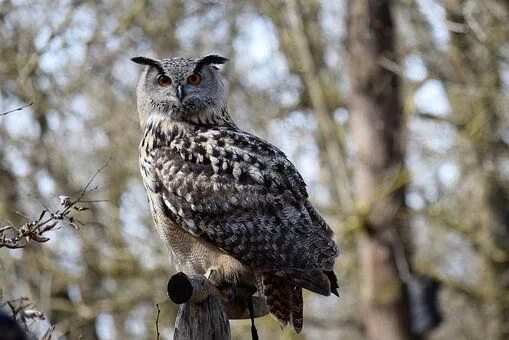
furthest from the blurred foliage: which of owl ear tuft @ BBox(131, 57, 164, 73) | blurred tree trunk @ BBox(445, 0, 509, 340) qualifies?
owl ear tuft @ BBox(131, 57, 164, 73)

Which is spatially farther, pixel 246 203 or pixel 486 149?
pixel 486 149

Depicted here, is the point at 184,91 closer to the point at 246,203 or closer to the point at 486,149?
the point at 246,203

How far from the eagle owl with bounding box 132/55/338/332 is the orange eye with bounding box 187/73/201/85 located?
340mm

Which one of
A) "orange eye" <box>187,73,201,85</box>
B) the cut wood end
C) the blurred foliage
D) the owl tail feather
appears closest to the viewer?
the cut wood end

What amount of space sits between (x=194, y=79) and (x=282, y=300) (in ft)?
4.80

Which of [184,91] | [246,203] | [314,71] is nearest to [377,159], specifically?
[314,71]

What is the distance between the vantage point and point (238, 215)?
4762mm

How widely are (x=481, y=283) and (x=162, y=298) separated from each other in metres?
4.18

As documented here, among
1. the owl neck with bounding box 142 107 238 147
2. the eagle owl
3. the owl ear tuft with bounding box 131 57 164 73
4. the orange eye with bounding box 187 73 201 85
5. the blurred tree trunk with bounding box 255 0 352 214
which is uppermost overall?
the blurred tree trunk with bounding box 255 0 352 214

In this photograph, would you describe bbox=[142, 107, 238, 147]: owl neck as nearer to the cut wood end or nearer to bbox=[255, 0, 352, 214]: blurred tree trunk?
the cut wood end

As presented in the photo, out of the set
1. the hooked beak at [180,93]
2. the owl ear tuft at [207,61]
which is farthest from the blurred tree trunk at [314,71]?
the hooked beak at [180,93]

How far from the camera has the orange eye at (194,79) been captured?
5.31 metres

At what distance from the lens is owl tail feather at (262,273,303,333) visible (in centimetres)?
452

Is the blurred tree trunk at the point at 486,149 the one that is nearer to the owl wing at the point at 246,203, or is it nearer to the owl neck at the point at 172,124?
the owl neck at the point at 172,124
